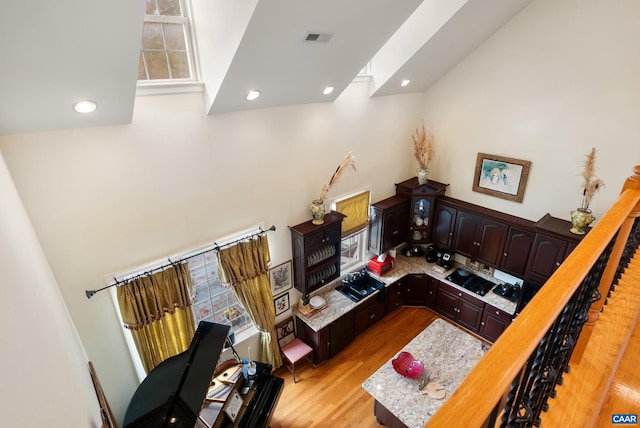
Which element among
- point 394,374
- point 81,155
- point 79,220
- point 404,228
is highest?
point 81,155

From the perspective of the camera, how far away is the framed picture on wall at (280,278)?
494 cm

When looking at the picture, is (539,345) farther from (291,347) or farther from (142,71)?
(291,347)

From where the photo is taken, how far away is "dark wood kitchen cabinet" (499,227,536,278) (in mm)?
5172

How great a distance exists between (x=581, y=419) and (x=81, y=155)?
3.89 meters

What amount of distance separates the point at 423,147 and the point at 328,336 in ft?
11.7

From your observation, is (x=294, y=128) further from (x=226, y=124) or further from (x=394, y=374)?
(x=394, y=374)

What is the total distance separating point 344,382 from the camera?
515 centimetres

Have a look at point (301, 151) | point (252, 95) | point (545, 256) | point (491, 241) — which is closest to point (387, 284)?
point (491, 241)

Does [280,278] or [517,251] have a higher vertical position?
[517,251]

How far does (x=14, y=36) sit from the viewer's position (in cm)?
182

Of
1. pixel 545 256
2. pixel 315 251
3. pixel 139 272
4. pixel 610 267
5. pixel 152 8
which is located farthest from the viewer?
pixel 315 251

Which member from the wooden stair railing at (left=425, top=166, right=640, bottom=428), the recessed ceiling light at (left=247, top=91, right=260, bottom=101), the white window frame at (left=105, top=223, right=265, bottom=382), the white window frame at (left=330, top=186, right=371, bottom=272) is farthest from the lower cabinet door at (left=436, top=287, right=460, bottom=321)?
the recessed ceiling light at (left=247, top=91, right=260, bottom=101)

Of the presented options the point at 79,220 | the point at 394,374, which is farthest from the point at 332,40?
the point at 394,374

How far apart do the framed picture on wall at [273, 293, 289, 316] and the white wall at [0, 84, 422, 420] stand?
64 cm
